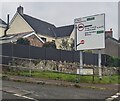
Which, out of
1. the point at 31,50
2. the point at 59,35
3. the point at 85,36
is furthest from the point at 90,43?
the point at 59,35

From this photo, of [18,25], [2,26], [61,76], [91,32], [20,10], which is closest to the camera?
[61,76]

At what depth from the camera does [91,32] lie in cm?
2411

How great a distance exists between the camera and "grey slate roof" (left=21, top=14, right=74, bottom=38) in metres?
55.2

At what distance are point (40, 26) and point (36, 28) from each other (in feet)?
9.59

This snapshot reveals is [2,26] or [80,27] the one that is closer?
[80,27]

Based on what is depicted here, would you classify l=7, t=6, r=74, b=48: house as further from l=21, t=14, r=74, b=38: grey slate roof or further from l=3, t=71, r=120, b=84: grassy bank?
l=3, t=71, r=120, b=84: grassy bank

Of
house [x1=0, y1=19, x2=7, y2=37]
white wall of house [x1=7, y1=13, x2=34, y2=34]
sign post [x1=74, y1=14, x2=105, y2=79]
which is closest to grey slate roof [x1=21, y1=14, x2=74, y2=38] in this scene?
white wall of house [x1=7, y1=13, x2=34, y2=34]

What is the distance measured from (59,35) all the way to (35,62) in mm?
35800

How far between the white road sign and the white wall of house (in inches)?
1176

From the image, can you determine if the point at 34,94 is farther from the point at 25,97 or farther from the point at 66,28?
the point at 66,28

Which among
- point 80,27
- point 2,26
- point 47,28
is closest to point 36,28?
point 47,28

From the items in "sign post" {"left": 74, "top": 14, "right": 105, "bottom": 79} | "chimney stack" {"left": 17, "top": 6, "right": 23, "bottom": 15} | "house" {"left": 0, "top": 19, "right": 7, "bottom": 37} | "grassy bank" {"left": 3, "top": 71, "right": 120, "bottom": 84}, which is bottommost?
"grassy bank" {"left": 3, "top": 71, "right": 120, "bottom": 84}

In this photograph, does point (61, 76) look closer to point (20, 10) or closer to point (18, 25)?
point (18, 25)

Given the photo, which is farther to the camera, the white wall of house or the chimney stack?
the chimney stack
